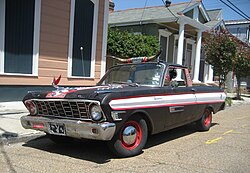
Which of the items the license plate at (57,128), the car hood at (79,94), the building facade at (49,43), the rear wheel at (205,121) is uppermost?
the building facade at (49,43)

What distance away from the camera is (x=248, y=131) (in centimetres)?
809

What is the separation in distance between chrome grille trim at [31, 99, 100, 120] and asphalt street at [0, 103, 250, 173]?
72 centimetres

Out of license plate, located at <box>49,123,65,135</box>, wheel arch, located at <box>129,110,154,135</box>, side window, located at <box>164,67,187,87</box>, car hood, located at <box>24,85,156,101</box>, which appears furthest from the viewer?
side window, located at <box>164,67,187,87</box>

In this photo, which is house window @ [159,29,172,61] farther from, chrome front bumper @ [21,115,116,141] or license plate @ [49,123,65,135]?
chrome front bumper @ [21,115,116,141]

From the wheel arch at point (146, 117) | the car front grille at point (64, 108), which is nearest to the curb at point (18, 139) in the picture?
the car front grille at point (64, 108)

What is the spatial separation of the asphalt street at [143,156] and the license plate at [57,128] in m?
0.44

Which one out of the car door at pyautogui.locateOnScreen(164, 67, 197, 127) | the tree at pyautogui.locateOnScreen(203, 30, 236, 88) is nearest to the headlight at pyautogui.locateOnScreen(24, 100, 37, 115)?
the car door at pyautogui.locateOnScreen(164, 67, 197, 127)

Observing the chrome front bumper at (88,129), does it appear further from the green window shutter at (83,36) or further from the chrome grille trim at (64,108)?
the green window shutter at (83,36)

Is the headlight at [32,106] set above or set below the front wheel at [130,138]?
above

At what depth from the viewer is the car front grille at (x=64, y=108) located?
4.66 metres

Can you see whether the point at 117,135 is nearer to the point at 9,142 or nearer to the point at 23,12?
the point at 9,142

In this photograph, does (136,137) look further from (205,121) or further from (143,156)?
(205,121)

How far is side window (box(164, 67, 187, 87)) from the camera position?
6031 millimetres

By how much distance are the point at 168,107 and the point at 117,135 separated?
4.61ft
